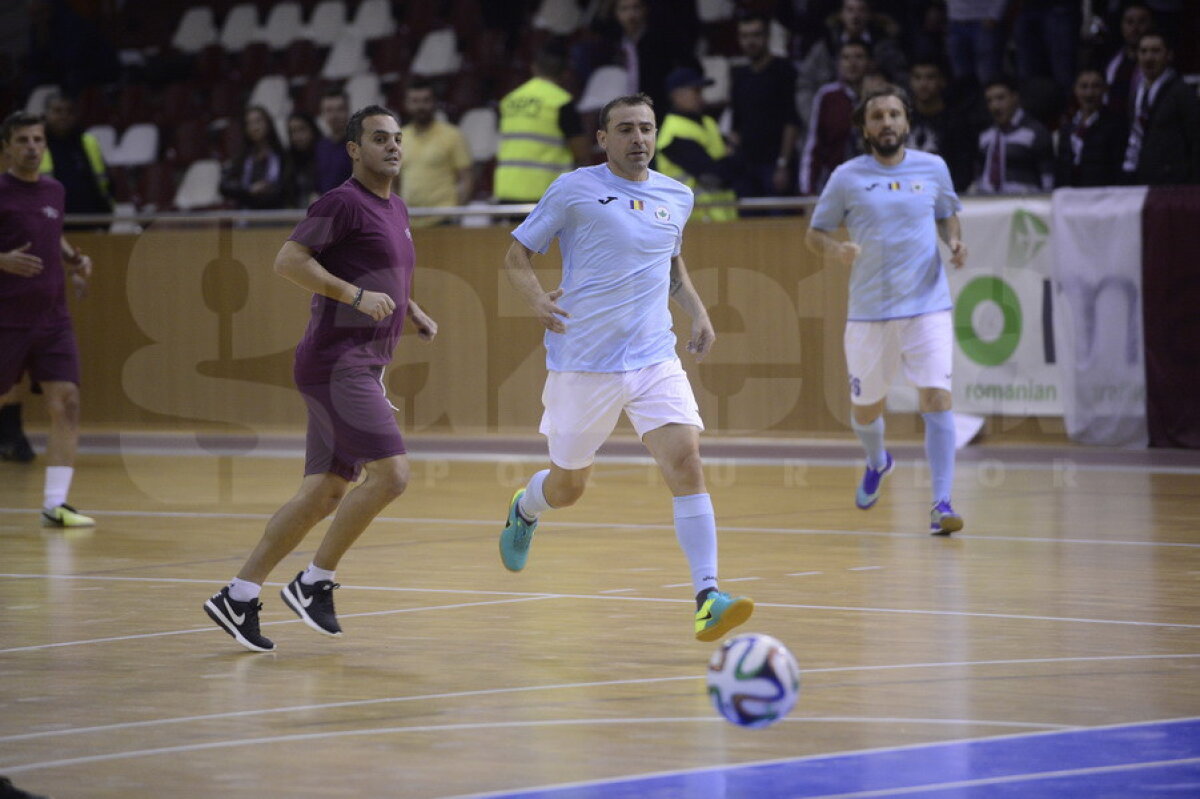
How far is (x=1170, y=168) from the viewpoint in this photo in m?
15.1

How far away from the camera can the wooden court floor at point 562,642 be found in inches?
211

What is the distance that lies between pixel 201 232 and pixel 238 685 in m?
13.1

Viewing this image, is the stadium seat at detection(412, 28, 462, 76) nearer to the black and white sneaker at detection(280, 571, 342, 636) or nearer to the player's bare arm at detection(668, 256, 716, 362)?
the player's bare arm at detection(668, 256, 716, 362)

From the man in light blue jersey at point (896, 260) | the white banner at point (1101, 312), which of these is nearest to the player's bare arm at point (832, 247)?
the man in light blue jersey at point (896, 260)

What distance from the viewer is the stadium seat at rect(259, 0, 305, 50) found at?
2414 centimetres

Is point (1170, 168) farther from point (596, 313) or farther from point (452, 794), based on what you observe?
point (452, 794)

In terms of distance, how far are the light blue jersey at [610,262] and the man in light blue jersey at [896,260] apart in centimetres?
336

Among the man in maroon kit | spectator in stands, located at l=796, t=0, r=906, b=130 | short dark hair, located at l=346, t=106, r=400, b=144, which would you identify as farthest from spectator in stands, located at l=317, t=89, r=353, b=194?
the man in maroon kit

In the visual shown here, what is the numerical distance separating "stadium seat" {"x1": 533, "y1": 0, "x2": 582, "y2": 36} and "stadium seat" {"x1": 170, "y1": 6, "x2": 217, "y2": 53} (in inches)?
238

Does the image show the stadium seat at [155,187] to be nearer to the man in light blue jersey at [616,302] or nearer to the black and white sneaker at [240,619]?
the man in light blue jersey at [616,302]

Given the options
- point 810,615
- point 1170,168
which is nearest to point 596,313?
point 810,615

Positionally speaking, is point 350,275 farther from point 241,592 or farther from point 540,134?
point 540,134

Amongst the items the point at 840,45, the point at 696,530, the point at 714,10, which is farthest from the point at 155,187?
the point at 696,530

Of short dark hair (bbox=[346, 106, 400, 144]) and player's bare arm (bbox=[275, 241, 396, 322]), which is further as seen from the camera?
short dark hair (bbox=[346, 106, 400, 144])
